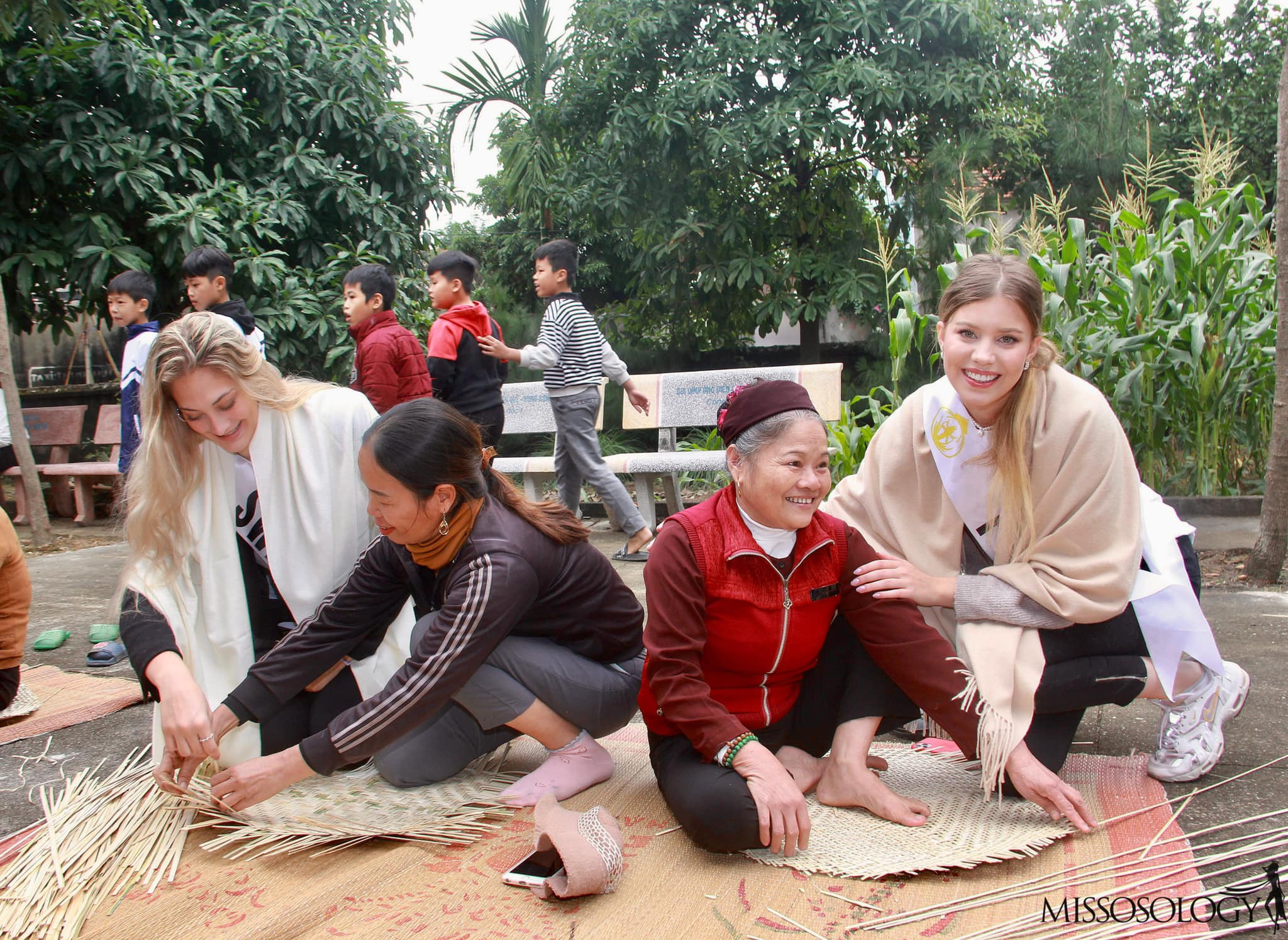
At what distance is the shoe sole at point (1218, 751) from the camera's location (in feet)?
6.72

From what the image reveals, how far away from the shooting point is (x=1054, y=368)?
209 cm

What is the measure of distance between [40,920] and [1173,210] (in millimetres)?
5137

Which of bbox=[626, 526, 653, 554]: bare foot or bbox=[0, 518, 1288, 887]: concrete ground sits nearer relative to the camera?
bbox=[0, 518, 1288, 887]: concrete ground

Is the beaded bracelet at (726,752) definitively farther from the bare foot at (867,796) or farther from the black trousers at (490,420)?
the black trousers at (490,420)

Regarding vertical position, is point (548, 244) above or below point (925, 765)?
above

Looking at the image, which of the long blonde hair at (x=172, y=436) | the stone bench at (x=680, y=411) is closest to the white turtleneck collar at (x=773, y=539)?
the long blonde hair at (x=172, y=436)

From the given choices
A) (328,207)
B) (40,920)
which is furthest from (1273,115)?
(40,920)

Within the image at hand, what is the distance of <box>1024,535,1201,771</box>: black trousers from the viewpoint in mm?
1976

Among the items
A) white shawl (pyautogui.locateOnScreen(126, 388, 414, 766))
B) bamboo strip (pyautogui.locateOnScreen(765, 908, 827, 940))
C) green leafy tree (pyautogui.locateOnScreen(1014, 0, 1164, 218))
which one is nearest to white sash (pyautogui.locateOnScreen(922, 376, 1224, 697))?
bamboo strip (pyautogui.locateOnScreen(765, 908, 827, 940))

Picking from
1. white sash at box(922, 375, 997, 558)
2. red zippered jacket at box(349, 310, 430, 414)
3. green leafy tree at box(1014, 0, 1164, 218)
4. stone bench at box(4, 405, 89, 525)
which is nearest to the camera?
white sash at box(922, 375, 997, 558)

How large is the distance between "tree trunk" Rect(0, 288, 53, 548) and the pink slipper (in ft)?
17.7

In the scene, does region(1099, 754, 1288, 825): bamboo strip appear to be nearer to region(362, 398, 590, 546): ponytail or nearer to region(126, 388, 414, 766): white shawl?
region(362, 398, 590, 546): ponytail

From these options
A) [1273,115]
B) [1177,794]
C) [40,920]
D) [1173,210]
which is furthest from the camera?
[1273,115]

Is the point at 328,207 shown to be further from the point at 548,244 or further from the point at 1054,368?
the point at 1054,368
